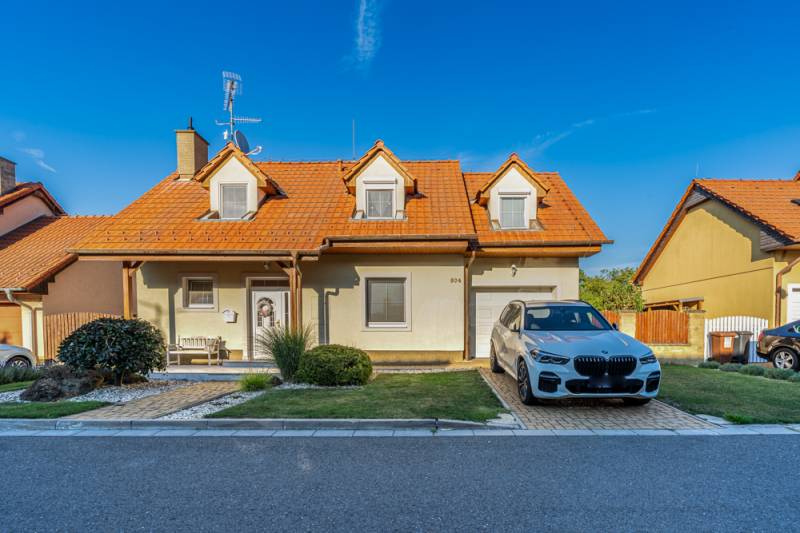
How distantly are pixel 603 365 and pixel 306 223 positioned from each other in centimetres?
873

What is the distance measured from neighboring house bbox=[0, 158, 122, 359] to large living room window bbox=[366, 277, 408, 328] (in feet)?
30.7

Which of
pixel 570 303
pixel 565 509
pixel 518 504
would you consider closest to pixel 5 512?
pixel 518 504

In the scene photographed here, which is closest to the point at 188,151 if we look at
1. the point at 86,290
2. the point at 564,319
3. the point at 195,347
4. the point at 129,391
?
the point at 86,290

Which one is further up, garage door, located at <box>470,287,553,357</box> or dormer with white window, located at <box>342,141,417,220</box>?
dormer with white window, located at <box>342,141,417,220</box>

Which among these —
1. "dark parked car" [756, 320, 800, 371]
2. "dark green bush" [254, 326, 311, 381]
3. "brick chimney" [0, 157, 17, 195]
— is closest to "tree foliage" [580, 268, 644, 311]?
"dark parked car" [756, 320, 800, 371]

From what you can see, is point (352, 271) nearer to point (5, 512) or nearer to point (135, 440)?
point (135, 440)

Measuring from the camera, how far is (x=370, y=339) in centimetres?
1194

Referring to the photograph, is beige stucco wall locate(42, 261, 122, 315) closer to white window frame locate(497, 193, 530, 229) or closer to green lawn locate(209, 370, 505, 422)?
green lawn locate(209, 370, 505, 422)

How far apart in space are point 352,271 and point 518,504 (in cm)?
896

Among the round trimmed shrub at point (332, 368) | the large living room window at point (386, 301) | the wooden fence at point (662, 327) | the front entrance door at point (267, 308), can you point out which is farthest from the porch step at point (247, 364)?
the wooden fence at point (662, 327)

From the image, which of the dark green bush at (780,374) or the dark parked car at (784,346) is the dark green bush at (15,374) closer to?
the dark green bush at (780,374)

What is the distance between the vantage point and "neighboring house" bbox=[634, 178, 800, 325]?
1344 cm

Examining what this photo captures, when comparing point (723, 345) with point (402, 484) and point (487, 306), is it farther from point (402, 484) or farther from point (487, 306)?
point (402, 484)

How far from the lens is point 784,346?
37.0 ft
